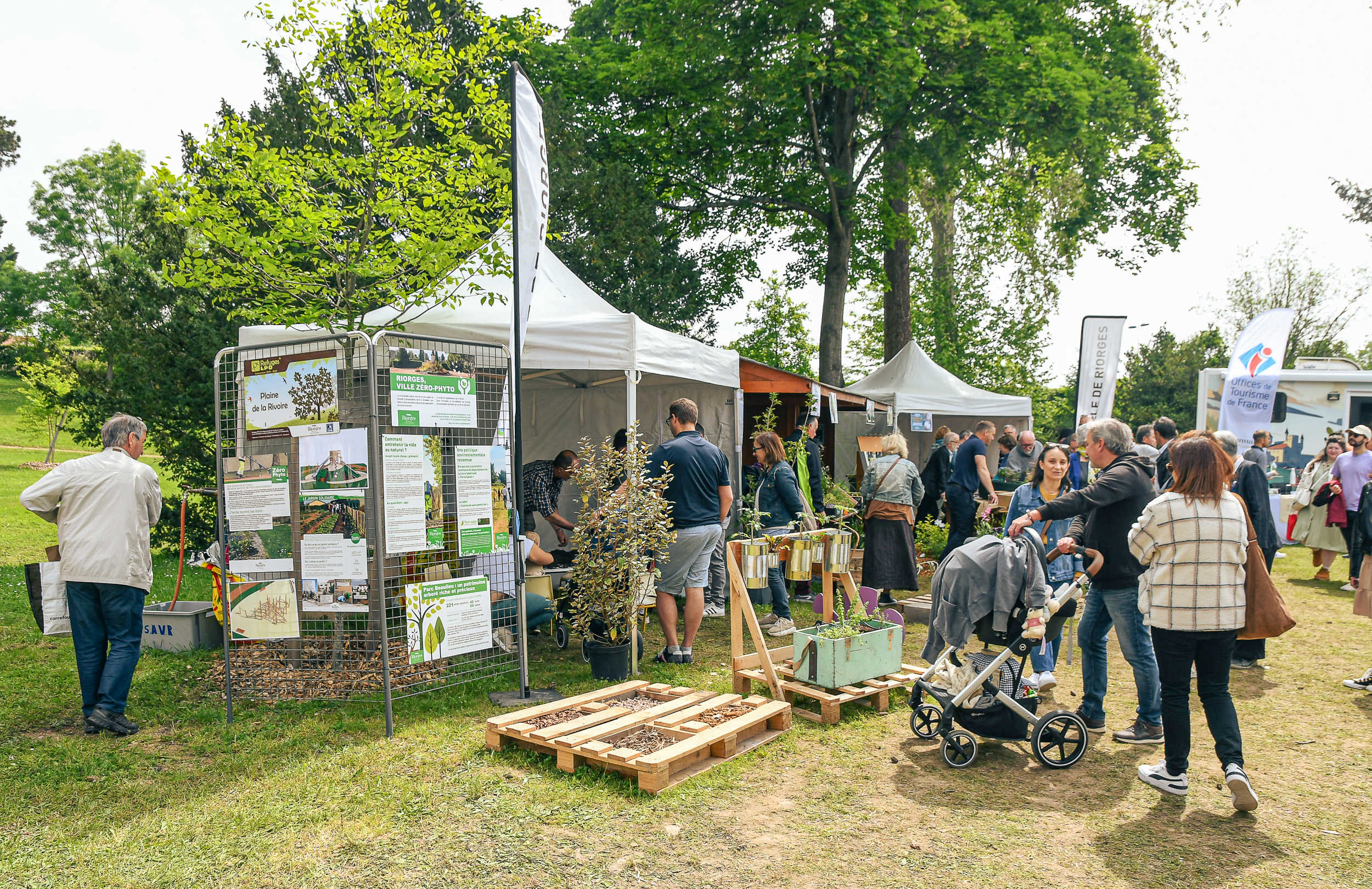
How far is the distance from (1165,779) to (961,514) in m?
4.42

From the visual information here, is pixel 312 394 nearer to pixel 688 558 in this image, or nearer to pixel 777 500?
pixel 688 558

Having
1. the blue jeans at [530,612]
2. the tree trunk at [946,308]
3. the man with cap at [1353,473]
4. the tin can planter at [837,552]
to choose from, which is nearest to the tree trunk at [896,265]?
the tree trunk at [946,308]

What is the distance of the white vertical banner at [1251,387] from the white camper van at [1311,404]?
180cm

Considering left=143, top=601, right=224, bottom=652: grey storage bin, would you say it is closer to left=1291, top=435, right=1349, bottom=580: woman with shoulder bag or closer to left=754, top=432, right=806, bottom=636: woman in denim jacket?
left=754, top=432, right=806, bottom=636: woman in denim jacket

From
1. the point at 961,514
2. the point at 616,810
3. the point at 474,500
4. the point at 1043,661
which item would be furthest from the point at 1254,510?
the point at 474,500

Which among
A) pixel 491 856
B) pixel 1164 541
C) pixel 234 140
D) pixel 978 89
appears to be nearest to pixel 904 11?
pixel 978 89

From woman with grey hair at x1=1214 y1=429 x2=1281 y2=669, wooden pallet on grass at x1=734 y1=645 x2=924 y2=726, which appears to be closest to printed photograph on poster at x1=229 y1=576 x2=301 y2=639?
wooden pallet on grass at x1=734 y1=645 x2=924 y2=726

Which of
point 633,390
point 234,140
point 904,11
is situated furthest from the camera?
point 904,11

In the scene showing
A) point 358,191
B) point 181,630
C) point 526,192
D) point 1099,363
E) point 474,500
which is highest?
point 358,191

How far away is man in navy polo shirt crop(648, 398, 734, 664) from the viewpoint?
5523mm

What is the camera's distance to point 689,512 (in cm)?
554

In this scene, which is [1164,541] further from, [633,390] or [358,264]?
[358,264]

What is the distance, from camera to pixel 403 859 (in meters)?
3.02

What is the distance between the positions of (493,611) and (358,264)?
3.14 meters
